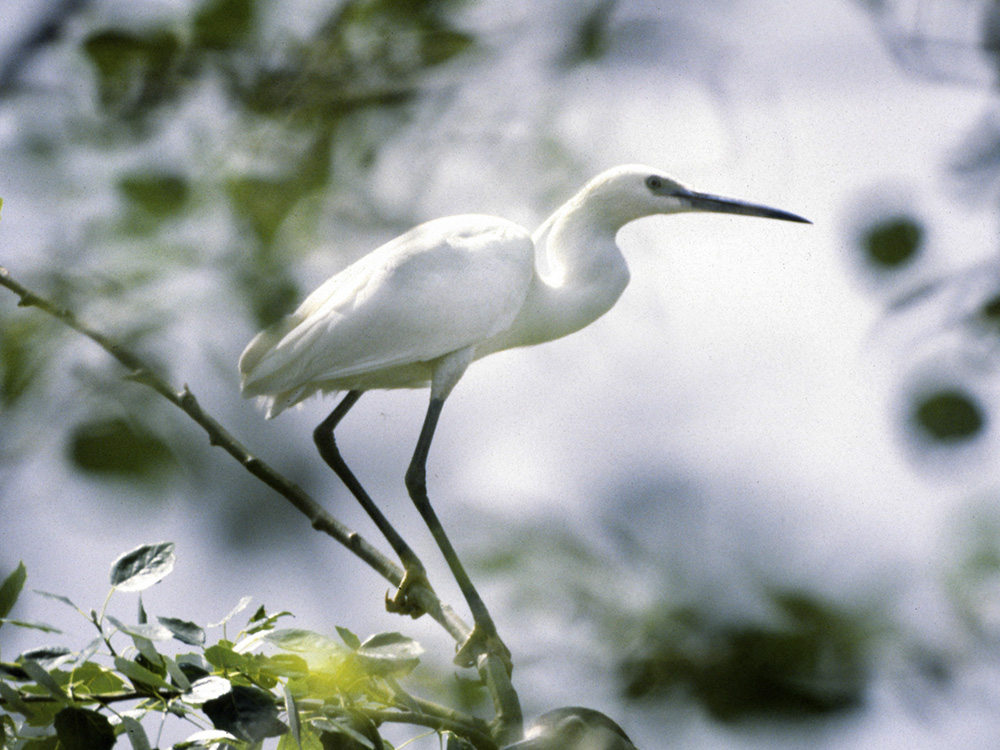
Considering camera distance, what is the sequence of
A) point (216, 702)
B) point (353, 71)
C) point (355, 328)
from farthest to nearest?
point (355, 328), point (216, 702), point (353, 71)

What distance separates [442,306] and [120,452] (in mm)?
1586

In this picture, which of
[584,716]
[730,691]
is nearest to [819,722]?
[730,691]

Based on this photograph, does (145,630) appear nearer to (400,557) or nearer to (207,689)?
(207,689)

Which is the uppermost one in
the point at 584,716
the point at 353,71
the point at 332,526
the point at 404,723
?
the point at 353,71

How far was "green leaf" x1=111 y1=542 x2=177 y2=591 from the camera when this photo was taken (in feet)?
2.58

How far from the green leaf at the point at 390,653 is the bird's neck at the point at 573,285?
1539mm

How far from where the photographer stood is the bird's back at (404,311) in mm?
1856

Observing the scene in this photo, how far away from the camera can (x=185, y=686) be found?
794 millimetres

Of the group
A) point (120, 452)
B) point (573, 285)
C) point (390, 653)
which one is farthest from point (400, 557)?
point (120, 452)

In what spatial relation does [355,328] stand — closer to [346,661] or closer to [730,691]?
[346,661]

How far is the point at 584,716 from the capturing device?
46 cm

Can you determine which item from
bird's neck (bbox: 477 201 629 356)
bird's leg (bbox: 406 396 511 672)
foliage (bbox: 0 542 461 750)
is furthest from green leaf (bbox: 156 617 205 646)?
bird's neck (bbox: 477 201 629 356)

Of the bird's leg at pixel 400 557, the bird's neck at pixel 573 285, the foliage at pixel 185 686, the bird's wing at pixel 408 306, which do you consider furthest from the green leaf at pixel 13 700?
the bird's neck at pixel 573 285

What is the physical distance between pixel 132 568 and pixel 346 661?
0.28 metres
